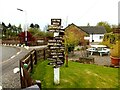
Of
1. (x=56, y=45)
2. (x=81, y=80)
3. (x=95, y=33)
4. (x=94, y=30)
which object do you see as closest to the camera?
(x=56, y=45)

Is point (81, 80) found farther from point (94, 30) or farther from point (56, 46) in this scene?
point (94, 30)

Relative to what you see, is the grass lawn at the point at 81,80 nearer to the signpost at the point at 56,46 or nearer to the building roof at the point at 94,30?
the signpost at the point at 56,46

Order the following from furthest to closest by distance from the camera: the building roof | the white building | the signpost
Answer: the building roof → the white building → the signpost

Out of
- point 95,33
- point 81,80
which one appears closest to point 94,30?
point 95,33

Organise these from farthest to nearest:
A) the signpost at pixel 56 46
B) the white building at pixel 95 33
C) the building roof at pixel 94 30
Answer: the building roof at pixel 94 30 → the white building at pixel 95 33 → the signpost at pixel 56 46

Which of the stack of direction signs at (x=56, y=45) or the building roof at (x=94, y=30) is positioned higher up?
the building roof at (x=94, y=30)

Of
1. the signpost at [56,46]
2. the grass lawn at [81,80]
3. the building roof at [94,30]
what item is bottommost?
the grass lawn at [81,80]

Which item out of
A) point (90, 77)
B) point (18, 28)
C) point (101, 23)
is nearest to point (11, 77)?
point (90, 77)

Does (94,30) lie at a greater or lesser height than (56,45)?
greater

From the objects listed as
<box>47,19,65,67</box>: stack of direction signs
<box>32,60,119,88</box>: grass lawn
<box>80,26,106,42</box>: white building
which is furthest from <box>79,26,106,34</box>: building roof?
<box>47,19,65,67</box>: stack of direction signs

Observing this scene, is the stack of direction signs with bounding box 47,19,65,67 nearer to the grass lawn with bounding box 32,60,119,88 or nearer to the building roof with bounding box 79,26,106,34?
the grass lawn with bounding box 32,60,119,88

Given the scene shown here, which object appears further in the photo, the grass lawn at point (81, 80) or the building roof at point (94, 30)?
the building roof at point (94, 30)

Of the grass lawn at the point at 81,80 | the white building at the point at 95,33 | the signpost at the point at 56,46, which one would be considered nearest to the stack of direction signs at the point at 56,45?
the signpost at the point at 56,46

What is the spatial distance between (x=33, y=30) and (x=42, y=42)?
15763mm
